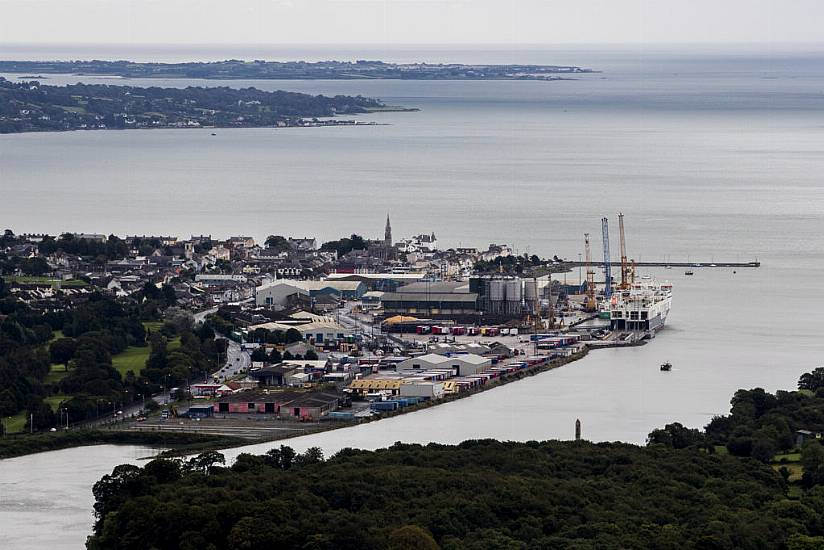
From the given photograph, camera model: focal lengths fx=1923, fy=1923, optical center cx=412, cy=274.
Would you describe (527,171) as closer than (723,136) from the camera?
Yes

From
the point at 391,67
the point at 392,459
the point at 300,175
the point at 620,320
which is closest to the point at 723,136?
the point at 300,175

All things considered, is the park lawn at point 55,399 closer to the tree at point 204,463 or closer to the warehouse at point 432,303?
the tree at point 204,463

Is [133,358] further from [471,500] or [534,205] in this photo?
[534,205]

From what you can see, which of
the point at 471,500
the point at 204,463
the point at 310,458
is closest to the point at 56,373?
the point at 204,463

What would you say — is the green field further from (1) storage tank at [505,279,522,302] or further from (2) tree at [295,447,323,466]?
(2) tree at [295,447,323,466]

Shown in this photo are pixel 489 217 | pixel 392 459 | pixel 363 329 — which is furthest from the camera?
pixel 489 217

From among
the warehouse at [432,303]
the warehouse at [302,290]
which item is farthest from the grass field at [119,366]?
the warehouse at [432,303]

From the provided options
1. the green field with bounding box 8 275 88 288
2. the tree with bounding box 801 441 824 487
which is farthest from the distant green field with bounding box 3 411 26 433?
the green field with bounding box 8 275 88 288

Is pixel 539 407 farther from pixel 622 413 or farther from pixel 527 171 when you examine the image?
pixel 527 171
